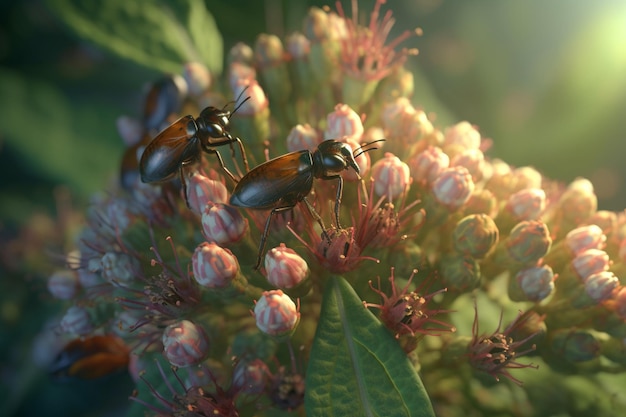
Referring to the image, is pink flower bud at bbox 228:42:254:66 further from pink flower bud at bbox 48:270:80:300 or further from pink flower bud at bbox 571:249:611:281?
pink flower bud at bbox 571:249:611:281

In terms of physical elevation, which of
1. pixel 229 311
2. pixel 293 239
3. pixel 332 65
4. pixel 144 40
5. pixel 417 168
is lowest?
pixel 229 311

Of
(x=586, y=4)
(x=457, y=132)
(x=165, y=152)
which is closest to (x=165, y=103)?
(x=165, y=152)

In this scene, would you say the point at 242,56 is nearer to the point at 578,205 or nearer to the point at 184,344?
the point at 184,344

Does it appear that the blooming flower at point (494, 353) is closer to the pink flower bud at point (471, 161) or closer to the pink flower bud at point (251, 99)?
the pink flower bud at point (471, 161)

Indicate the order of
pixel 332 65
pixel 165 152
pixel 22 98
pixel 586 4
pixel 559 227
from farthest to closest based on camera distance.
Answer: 1. pixel 22 98
2. pixel 586 4
3. pixel 332 65
4. pixel 559 227
5. pixel 165 152

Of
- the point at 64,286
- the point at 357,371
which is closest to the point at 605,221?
the point at 357,371

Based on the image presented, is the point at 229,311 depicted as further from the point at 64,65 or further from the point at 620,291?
the point at 64,65

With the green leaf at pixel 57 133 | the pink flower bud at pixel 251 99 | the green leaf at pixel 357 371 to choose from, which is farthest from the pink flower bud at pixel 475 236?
the green leaf at pixel 57 133
